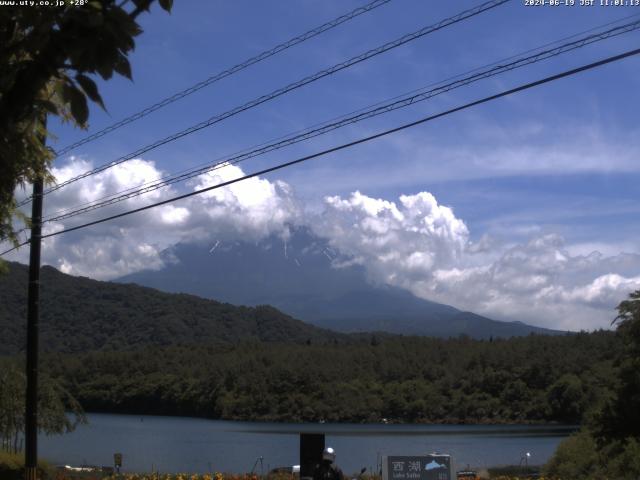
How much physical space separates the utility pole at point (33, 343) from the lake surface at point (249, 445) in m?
22.0

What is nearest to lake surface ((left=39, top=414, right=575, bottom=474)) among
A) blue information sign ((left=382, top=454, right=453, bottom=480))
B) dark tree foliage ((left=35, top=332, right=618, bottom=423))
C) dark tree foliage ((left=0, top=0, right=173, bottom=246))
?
dark tree foliage ((left=35, top=332, right=618, bottom=423))

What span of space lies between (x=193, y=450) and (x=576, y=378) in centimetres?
4834

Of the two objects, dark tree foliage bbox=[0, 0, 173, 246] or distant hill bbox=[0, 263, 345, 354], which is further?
distant hill bbox=[0, 263, 345, 354]

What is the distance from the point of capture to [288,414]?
109562 millimetres

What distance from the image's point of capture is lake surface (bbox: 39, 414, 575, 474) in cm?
4912

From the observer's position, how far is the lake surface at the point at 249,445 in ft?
161

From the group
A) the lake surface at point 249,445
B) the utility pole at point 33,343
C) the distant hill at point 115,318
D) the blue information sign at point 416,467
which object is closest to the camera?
the blue information sign at point 416,467

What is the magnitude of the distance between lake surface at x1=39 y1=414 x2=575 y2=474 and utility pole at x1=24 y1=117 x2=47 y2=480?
22.0 meters

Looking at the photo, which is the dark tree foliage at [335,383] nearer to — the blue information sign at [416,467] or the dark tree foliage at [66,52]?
the blue information sign at [416,467]

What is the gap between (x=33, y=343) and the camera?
17031 mm

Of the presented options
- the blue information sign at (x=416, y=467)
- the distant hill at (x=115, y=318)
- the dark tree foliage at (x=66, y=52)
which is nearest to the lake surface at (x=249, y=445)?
the blue information sign at (x=416, y=467)

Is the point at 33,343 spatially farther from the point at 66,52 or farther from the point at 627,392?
the point at 627,392

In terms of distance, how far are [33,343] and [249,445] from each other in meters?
50.4

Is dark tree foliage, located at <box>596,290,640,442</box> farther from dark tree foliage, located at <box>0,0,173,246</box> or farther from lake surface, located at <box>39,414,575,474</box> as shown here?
dark tree foliage, located at <box>0,0,173,246</box>
